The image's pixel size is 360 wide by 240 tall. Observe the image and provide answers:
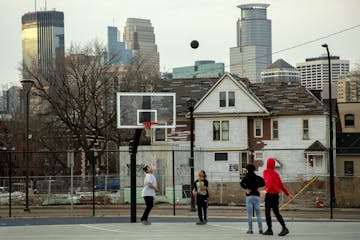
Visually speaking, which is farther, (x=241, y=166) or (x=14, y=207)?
(x=241, y=166)

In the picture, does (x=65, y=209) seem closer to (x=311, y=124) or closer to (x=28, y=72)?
(x=311, y=124)

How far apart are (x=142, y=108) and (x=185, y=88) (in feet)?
122

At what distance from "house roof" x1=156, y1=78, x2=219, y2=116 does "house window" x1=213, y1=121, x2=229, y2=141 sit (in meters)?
2.72

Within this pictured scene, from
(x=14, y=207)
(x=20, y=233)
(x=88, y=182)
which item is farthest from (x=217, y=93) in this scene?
(x=20, y=233)

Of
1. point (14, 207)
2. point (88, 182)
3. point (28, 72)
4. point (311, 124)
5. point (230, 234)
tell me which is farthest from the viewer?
point (28, 72)

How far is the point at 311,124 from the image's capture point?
196 feet

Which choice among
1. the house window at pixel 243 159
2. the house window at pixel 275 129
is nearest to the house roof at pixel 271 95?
the house window at pixel 275 129

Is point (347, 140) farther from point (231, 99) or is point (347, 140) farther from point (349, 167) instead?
point (231, 99)

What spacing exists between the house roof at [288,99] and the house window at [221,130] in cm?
323

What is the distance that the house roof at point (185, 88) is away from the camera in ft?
210

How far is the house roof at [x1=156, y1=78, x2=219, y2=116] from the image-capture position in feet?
210

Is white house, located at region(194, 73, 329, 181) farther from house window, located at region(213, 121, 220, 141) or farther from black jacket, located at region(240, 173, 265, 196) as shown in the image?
black jacket, located at region(240, 173, 265, 196)

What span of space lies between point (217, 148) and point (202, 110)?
2.97 meters

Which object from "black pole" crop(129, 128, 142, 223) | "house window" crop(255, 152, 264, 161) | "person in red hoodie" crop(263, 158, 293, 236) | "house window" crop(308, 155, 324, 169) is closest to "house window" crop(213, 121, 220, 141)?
"house window" crop(255, 152, 264, 161)
